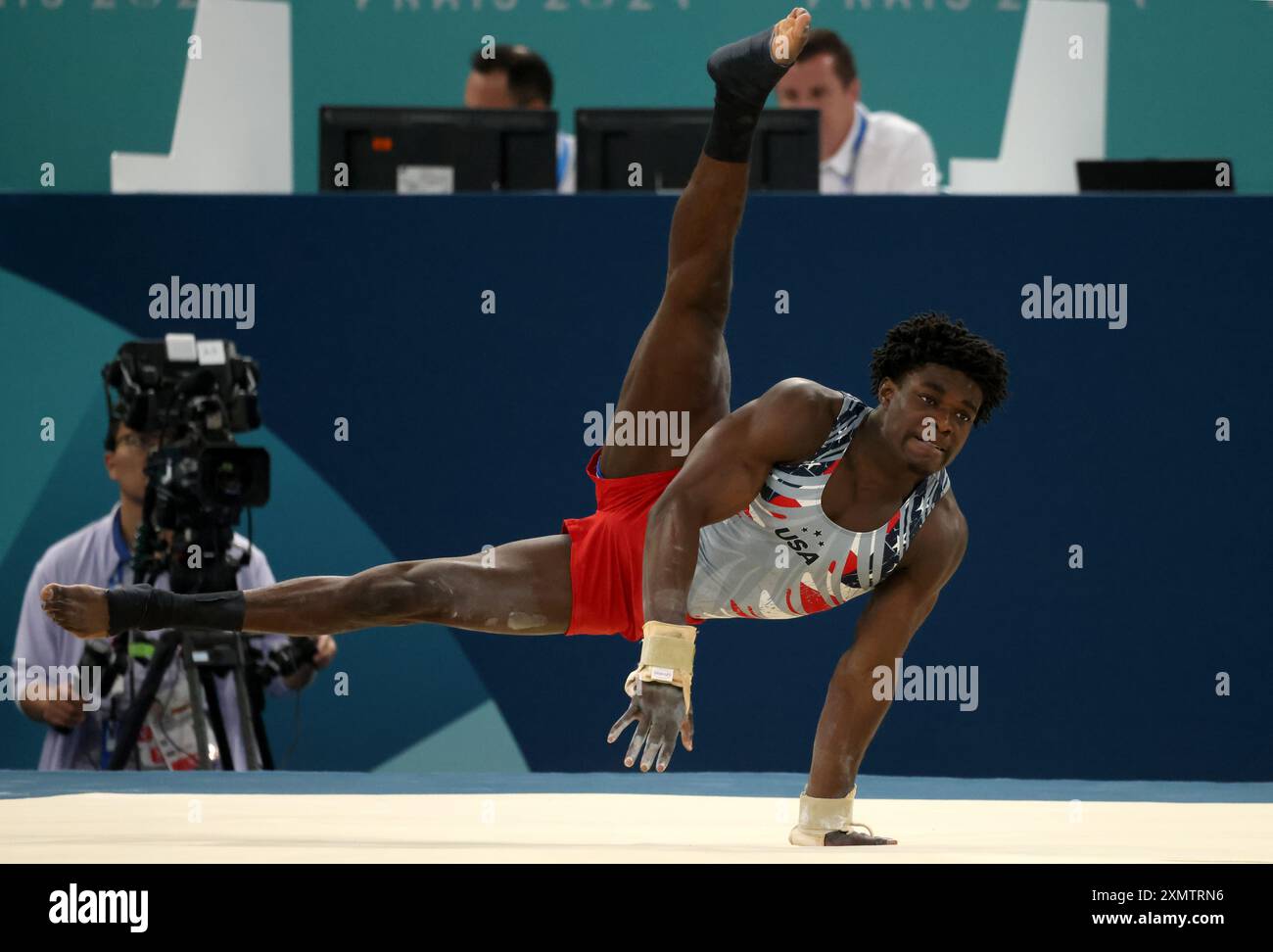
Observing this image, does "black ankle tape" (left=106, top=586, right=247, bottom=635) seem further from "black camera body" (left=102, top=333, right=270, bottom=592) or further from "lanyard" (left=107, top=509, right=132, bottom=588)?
"lanyard" (left=107, top=509, right=132, bottom=588)

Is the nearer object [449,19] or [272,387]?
[272,387]

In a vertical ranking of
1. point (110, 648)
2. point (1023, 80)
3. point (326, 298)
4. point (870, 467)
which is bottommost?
point (110, 648)

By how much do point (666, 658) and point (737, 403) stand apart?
2231 millimetres

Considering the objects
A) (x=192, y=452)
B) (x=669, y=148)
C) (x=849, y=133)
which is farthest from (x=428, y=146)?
(x=849, y=133)

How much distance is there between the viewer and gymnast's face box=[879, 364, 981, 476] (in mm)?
2869

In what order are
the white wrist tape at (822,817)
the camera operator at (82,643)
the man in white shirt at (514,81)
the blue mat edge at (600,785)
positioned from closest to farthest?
the white wrist tape at (822,817)
the blue mat edge at (600,785)
the camera operator at (82,643)
the man in white shirt at (514,81)

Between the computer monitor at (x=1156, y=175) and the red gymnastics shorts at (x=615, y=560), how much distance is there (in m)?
2.29

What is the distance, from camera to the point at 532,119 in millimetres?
4926

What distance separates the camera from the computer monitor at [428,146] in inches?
193

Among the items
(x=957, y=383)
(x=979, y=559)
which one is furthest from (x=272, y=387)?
(x=957, y=383)

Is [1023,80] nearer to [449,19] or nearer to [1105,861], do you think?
[449,19]

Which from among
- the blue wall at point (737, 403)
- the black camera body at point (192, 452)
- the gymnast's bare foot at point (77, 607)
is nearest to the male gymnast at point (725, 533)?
the gymnast's bare foot at point (77, 607)

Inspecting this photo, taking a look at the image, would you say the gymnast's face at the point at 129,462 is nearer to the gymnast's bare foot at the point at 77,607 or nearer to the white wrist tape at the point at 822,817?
the gymnast's bare foot at the point at 77,607

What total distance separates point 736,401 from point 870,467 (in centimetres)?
175
